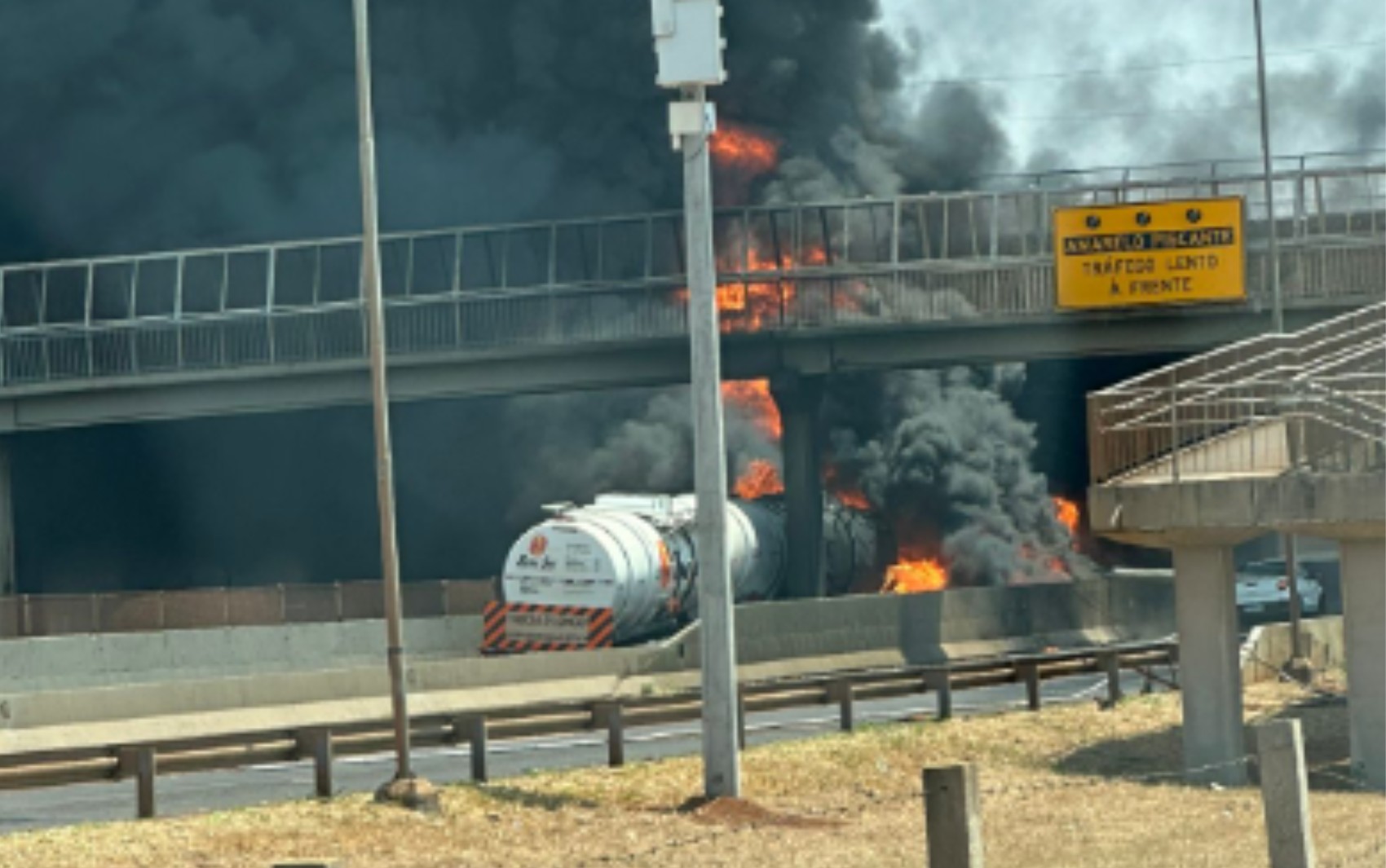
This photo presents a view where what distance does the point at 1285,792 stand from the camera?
1738 centimetres

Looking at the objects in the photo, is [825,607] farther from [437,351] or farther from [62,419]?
[62,419]

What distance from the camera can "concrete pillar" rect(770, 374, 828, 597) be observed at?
7125cm

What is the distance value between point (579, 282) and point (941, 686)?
3710 cm

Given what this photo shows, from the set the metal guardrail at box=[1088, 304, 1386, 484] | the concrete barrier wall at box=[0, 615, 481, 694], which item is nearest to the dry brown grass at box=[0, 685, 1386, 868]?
the metal guardrail at box=[1088, 304, 1386, 484]

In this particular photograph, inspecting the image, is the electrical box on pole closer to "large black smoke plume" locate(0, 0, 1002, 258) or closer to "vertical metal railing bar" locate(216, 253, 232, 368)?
"vertical metal railing bar" locate(216, 253, 232, 368)

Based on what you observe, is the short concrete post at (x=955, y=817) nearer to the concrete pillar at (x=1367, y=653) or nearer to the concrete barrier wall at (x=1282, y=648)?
the concrete pillar at (x=1367, y=653)

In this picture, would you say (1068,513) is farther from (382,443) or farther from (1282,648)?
(382,443)

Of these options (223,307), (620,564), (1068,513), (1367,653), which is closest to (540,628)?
(620,564)

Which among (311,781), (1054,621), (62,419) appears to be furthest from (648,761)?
(62,419)

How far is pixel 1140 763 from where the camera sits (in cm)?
3481

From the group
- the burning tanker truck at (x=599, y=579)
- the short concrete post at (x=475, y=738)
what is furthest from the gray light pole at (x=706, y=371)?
the burning tanker truck at (x=599, y=579)

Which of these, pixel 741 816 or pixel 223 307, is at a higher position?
pixel 223 307

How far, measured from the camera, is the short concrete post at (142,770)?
28.4 metres

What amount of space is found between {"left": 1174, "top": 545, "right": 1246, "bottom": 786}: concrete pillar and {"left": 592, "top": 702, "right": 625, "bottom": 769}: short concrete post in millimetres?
6546
